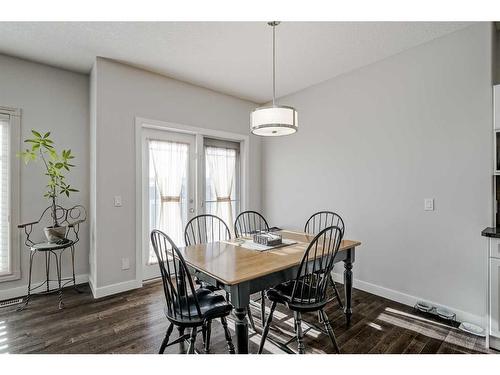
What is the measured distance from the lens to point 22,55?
2.87 m

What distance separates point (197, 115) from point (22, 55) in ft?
6.74

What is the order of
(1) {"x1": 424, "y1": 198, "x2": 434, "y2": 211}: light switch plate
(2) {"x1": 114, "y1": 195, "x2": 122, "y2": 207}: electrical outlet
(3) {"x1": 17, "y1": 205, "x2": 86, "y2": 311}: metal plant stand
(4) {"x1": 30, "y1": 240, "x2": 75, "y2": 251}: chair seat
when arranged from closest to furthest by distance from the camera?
(1) {"x1": 424, "y1": 198, "x2": 434, "y2": 211}: light switch plate < (4) {"x1": 30, "y1": 240, "x2": 75, "y2": 251}: chair seat < (3) {"x1": 17, "y1": 205, "x2": 86, "y2": 311}: metal plant stand < (2) {"x1": 114, "y1": 195, "x2": 122, "y2": 207}: electrical outlet

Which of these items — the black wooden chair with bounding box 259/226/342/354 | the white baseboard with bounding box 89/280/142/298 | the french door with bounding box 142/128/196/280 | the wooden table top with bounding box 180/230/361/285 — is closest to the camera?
the wooden table top with bounding box 180/230/361/285

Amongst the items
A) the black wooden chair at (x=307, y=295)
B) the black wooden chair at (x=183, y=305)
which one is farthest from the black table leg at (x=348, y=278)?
the black wooden chair at (x=183, y=305)

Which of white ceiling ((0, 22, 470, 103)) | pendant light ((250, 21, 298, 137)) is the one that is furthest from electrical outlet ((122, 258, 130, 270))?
white ceiling ((0, 22, 470, 103))

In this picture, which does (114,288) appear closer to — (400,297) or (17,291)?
(17,291)

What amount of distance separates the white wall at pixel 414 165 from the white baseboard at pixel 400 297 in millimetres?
11

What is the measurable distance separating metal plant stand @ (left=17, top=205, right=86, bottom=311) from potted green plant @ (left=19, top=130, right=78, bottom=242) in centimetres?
8

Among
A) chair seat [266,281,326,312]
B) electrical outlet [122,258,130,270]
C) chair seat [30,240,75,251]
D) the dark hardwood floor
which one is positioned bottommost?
the dark hardwood floor

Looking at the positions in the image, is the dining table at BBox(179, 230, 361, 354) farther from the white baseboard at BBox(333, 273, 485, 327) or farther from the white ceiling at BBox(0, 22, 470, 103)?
the white ceiling at BBox(0, 22, 470, 103)

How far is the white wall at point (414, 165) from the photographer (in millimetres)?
2314

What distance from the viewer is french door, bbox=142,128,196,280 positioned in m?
3.39

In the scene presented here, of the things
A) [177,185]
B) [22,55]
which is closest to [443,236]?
[177,185]

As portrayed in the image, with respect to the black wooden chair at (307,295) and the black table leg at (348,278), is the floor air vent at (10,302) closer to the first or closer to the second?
the black wooden chair at (307,295)
